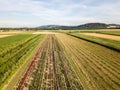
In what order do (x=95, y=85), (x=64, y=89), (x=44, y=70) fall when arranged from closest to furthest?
1. (x=64, y=89)
2. (x=95, y=85)
3. (x=44, y=70)

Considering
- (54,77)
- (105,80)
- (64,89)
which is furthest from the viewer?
(54,77)

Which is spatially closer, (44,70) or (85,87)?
(85,87)

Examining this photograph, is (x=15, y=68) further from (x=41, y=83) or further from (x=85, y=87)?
(x=85, y=87)

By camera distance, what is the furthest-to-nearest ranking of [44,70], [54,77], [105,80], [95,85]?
1. [44,70]
2. [54,77]
3. [105,80]
4. [95,85]

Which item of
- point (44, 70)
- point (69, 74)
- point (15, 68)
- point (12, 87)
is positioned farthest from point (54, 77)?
point (15, 68)

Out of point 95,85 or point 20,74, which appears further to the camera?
point 20,74

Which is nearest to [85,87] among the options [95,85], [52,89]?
[95,85]

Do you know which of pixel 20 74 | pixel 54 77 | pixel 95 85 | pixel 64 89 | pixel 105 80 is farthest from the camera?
pixel 20 74

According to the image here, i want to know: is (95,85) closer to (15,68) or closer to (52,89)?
(52,89)
